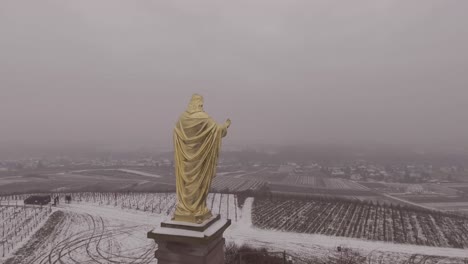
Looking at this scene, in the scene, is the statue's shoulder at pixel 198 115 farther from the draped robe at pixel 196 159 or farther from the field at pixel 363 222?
the field at pixel 363 222

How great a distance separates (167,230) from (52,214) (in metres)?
35.6

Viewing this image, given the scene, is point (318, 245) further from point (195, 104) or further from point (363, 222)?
point (195, 104)

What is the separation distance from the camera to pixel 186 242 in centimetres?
765

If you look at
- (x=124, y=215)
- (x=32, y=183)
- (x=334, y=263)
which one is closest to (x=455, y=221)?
(x=334, y=263)

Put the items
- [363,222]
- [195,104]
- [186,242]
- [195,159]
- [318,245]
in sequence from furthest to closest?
1. [363,222]
2. [318,245]
3. [195,104]
4. [195,159]
5. [186,242]

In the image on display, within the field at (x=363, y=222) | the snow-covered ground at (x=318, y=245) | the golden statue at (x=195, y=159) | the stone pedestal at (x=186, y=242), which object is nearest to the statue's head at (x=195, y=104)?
the golden statue at (x=195, y=159)

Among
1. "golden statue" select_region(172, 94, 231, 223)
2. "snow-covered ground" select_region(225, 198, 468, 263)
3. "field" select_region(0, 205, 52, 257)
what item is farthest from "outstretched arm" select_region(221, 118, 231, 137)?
"field" select_region(0, 205, 52, 257)

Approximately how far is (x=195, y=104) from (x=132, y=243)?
73.6 ft

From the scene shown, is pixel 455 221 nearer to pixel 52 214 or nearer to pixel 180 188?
pixel 180 188

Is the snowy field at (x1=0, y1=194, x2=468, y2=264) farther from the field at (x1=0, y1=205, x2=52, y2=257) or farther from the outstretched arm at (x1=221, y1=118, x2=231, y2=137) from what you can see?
the outstretched arm at (x1=221, y1=118, x2=231, y2=137)

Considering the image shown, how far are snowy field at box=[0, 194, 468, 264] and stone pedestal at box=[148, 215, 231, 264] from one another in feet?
54.4

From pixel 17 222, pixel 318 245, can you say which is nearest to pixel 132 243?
pixel 318 245

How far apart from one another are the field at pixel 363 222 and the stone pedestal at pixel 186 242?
87.1 ft

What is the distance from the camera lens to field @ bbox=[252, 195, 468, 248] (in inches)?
1266
